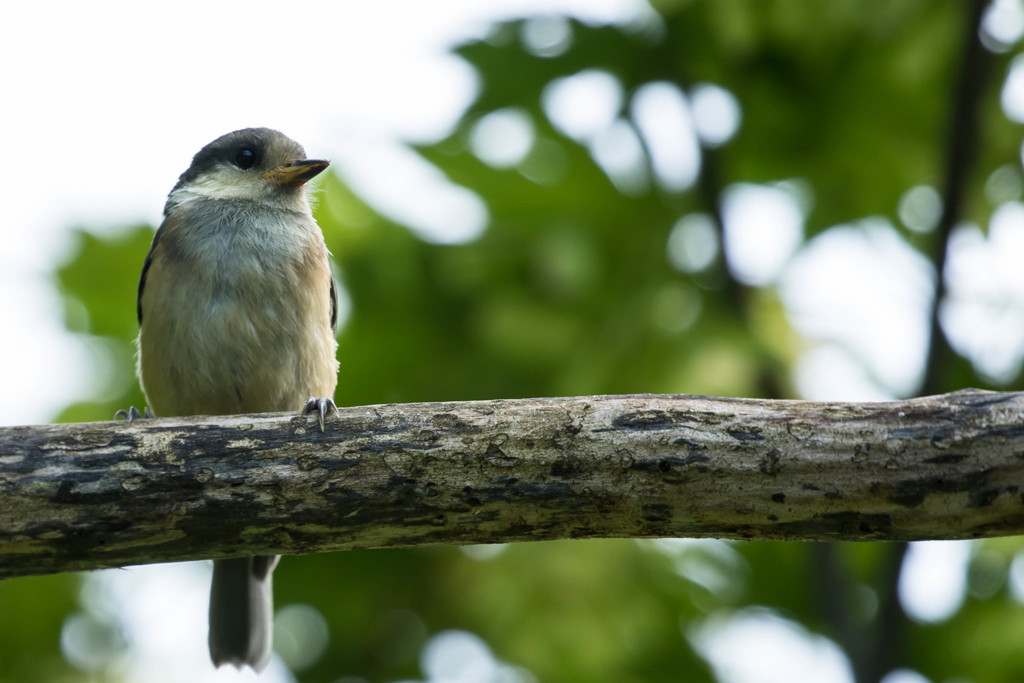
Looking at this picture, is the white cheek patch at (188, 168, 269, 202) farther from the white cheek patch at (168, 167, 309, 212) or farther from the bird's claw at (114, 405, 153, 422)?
the bird's claw at (114, 405, 153, 422)

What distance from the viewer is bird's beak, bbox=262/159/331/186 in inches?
224

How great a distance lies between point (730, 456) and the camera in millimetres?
3172

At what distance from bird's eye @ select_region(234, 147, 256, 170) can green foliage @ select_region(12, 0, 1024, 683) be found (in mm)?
626

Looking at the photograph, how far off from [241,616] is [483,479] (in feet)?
9.50

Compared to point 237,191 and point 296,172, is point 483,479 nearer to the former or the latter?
point 296,172

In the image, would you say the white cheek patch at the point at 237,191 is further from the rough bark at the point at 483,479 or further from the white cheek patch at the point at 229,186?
the rough bark at the point at 483,479

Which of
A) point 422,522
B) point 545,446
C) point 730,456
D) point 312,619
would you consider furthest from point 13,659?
point 730,456

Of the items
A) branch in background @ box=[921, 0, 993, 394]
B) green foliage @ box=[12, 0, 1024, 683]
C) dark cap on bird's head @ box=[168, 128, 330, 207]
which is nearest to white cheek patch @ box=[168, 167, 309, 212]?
dark cap on bird's head @ box=[168, 128, 330, 207]

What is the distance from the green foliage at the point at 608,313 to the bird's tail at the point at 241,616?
0.80m

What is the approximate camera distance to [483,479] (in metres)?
3.28

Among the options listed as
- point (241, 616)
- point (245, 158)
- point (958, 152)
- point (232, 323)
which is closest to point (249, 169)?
point (245, 158)

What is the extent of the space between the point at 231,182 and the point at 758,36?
330 cm

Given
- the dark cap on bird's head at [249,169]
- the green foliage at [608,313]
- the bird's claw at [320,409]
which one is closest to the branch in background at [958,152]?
the green foliage at [608,313]

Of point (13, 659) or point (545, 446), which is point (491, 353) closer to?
point (545, 446)
